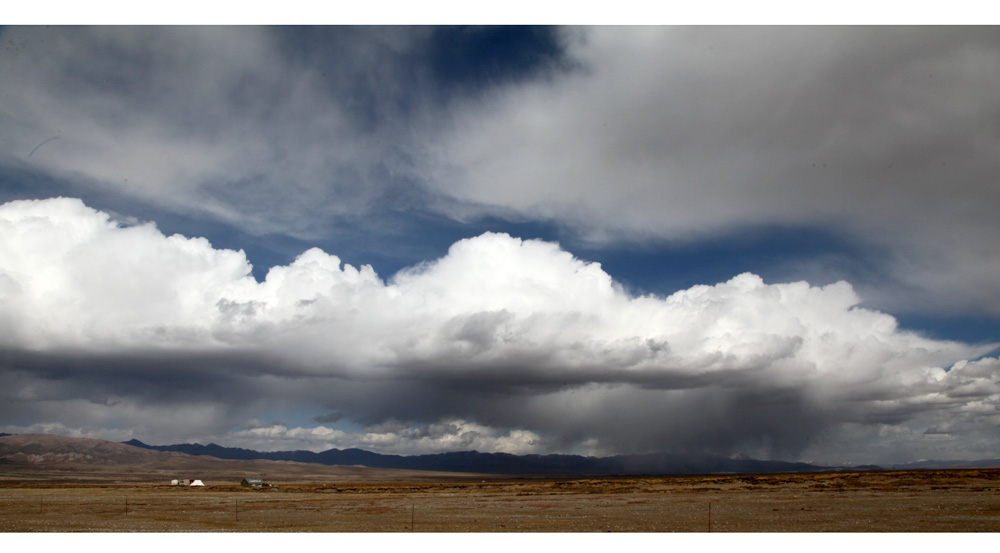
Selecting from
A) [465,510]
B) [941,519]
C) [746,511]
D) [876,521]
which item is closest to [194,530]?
[465,510]

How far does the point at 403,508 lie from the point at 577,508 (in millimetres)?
21088

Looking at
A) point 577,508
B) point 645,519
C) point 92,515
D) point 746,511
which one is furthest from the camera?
point 577,508

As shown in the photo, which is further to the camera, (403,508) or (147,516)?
(403,508)

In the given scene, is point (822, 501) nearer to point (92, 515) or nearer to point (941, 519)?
point (941, 519)

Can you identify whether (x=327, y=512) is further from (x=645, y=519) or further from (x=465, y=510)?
(x=645, y=519)

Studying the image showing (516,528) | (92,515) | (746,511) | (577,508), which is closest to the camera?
(516,528)

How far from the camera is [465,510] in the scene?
70.3 metres

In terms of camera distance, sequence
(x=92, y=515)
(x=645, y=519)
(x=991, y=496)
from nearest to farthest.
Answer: (x=645, y=519)
(x=92, y=515)
(x=991, y=496)

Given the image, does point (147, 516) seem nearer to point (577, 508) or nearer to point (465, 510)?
point (465, 510)

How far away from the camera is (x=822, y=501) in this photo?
74312 millimetres

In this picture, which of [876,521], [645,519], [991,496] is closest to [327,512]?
[645,519]

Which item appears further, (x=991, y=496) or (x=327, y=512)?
(x=991, y=496)

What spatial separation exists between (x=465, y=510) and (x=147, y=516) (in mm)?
34377

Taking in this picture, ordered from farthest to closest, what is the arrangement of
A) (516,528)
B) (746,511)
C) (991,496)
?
(991,496)
(746,511)
(516,528)
